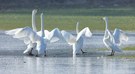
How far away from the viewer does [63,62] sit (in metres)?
18.3

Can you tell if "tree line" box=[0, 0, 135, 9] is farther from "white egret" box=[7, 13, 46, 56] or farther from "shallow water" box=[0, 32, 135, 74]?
"white egret" box=[7, 13, 46, 56]

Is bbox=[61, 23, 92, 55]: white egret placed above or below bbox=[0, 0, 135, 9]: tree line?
below

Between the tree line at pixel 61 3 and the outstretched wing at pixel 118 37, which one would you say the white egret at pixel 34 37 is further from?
the tree line at pixel 61 3

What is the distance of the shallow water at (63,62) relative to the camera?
1631 cm

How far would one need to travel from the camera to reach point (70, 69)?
16516 mm

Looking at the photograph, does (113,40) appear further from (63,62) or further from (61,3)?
(61,3)

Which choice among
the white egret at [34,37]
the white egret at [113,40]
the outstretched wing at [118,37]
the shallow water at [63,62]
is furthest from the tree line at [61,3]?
the white egret at [34,37]

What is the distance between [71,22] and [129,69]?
22.9m

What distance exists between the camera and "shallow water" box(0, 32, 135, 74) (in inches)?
642

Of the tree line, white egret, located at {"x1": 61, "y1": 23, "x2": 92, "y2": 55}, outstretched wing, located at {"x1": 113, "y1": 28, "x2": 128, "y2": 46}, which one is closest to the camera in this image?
white egret, located at {"x1": 61, "y1": 23, "x2": 92, "y2": 55}

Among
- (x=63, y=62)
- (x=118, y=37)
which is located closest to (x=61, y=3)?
(x=118, y=37)

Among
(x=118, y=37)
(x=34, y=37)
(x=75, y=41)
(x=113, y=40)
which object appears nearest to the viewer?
(x=34, y=37)

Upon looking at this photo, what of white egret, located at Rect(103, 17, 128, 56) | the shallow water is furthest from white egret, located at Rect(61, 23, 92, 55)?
white egret, located at Rect(103, 17, 128, 56)

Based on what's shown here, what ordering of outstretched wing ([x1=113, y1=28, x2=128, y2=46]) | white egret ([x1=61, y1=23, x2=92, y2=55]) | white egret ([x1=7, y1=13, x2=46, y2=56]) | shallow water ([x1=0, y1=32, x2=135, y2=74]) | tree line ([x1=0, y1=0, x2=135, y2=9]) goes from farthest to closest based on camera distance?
1. tree line ([x1=0, y1=0, x2=135, y2=9])
2. outstretched wing ([x1=113, y1=28, x2=128, y2=46])
3. white egret ([x1=61, y1=23, x2=92, y2=55])
4. white egret ([x1=7, y1=13, x2=46, y2=56])
5. shallow water ([x1=0, y1=32, x2=135, y2=74])
